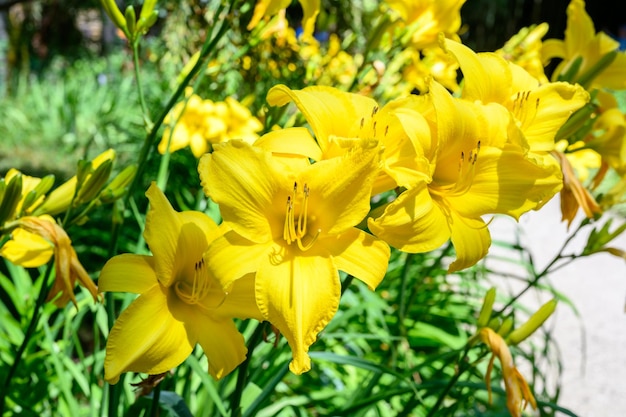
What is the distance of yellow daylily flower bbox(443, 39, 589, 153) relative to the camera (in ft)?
2.48

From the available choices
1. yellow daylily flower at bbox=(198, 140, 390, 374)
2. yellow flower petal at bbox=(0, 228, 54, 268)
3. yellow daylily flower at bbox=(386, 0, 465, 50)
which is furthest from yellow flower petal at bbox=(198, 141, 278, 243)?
yellow daylily flower at bbox=(386, 0, 465, 50)

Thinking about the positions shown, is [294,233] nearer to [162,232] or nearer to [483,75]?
[162,232]

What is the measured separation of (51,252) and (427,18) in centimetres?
89

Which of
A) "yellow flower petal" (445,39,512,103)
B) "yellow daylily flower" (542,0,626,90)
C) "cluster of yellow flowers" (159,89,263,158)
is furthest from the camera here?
"cluster of yellow flowers" (159,89,263,158)

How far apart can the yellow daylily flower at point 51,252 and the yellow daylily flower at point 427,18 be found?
0.82m

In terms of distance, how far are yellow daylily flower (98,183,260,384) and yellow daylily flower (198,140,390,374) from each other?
0.15ft

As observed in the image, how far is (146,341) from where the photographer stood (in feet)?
2.13

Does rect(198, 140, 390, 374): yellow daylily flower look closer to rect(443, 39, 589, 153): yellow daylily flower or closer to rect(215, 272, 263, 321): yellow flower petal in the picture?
rect(215, 272, 263, 321): yellow flower petal

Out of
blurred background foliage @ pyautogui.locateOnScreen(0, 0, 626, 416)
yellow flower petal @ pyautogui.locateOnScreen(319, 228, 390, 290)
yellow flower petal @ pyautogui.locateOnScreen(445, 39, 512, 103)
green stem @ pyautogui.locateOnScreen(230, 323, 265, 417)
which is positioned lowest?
blurred background foliage @ pyautogui.locateOnScreen(0, 0, 626, 416)

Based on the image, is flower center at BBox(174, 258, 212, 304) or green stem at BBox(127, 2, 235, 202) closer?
flower center at BBox(174, 258, 212, 304)

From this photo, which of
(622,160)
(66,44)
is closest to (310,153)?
(622,160)

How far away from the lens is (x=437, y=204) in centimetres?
72

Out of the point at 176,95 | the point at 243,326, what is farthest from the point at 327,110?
the point at 243,326

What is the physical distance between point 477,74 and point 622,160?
1.85ft
